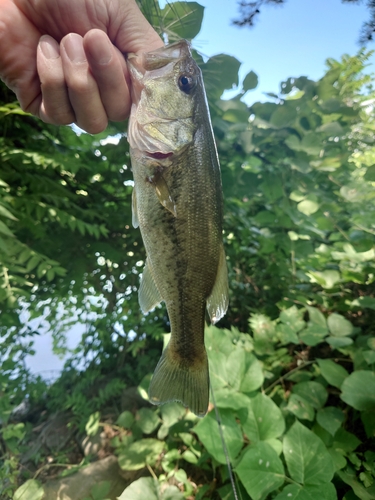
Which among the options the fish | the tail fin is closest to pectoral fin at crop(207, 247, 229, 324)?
the fish

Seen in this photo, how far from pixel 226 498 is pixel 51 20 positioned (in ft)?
5.78

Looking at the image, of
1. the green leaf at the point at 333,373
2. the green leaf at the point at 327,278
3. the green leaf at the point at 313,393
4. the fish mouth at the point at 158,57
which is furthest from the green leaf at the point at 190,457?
the fish mouth at the point at 158,57

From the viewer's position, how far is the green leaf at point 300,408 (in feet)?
4.43

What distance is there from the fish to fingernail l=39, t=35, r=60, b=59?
165 millimetres

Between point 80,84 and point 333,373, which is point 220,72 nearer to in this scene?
point 80,84

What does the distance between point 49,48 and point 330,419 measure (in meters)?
1.63

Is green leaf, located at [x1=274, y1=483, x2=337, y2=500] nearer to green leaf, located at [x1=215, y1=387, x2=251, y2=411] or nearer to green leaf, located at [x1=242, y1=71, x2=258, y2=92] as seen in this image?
green leaf, located at [x1=215, y1=387, x2=251, y2=411]

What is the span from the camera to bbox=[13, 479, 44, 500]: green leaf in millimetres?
1262

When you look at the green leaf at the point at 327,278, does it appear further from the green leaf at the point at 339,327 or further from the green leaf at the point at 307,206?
the green leaf at the point at 307,206

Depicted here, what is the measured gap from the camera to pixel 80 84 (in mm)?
673

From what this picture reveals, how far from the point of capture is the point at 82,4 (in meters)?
0.74

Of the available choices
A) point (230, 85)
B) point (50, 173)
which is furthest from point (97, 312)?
point (230, 85)

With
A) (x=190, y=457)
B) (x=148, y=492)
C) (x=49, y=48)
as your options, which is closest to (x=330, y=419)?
(x=190, y=457)

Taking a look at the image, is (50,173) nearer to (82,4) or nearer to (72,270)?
(72,270)
